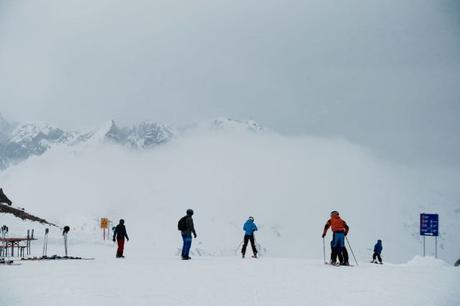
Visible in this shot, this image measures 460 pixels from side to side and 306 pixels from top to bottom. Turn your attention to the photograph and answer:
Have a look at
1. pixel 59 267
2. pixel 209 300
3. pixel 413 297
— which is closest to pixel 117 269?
pixel 59 267

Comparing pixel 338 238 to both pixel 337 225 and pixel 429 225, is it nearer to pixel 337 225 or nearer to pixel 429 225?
pixel 337 225

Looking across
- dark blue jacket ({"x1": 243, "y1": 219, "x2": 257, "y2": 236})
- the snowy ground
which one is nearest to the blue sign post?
dark blue jacket ({"x1": 243, "y1": 219, "x2": 257, "y2": 236})

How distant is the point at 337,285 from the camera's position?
13.2 metres

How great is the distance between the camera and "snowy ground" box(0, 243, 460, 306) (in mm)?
10750

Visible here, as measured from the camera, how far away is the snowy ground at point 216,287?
35.3ft

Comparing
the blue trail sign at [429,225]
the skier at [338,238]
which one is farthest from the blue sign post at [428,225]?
the skier at [338,238]

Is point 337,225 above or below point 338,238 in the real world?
above

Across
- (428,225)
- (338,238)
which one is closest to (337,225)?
(338,238)

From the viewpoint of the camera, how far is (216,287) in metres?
12.7

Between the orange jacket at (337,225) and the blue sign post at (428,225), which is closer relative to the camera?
the orange jacket at (337,225)

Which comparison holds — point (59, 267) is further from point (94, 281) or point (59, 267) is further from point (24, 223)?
point (24, 223)

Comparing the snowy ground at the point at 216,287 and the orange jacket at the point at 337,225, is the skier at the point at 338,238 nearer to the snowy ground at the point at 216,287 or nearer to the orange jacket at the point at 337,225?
the orange jacket at the point at 337,225

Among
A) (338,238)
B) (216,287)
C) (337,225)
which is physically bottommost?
(216,287)

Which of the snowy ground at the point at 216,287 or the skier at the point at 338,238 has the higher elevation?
the skier at the point at 338,238
